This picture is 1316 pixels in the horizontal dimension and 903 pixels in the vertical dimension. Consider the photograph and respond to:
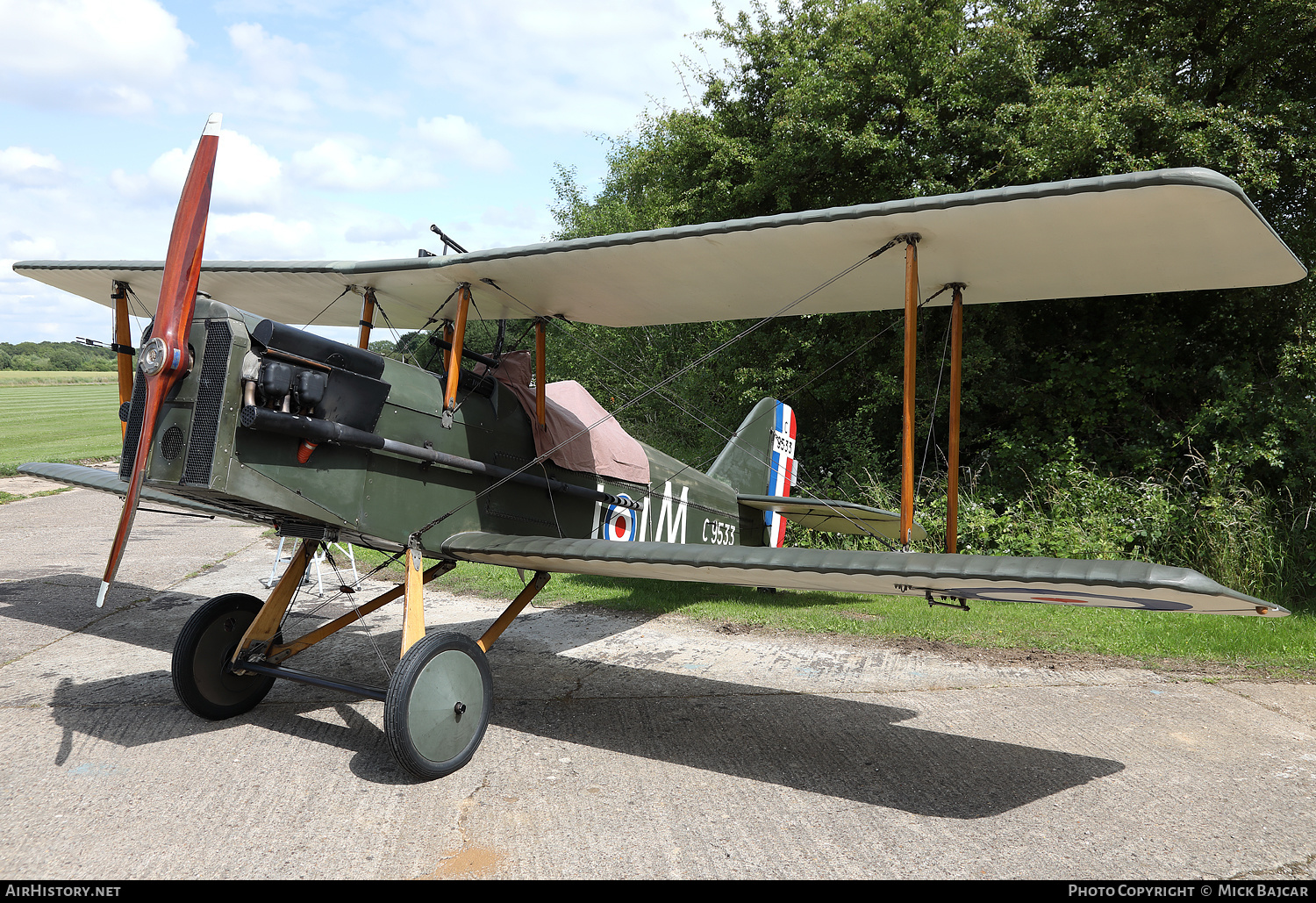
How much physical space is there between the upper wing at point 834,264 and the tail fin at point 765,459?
2773 mm

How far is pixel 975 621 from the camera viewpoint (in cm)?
667

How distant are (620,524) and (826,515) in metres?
2.53

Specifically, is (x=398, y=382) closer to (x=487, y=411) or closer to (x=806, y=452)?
(x=487, y=411)

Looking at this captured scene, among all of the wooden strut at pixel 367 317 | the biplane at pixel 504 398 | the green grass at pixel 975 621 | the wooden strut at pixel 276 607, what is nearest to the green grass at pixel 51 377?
the green grass at pixel 975 621

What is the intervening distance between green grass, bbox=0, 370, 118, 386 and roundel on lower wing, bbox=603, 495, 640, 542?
61.4m

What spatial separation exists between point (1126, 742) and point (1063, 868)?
1597mm

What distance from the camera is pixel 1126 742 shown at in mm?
3938

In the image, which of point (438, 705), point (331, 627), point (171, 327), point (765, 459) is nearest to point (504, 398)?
point (331, 627)

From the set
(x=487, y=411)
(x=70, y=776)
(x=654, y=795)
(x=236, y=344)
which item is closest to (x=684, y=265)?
(x=487, y=411)

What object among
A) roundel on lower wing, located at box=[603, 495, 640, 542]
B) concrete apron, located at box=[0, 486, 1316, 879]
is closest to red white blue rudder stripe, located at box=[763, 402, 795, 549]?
roundel on lower wing, located at box=[603, 495, 640, 542]

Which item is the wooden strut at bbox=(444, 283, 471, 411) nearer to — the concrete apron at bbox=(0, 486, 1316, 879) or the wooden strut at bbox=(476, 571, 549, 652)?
the wooden strut at bbox=(476, 571, 549, 652)

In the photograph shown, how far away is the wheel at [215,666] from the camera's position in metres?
4.03

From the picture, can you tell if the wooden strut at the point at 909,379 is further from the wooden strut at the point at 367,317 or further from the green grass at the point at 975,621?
the wooden strut at the point at 367,317

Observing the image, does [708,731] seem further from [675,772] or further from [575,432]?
[575,432]
